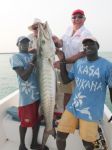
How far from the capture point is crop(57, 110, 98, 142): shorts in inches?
144

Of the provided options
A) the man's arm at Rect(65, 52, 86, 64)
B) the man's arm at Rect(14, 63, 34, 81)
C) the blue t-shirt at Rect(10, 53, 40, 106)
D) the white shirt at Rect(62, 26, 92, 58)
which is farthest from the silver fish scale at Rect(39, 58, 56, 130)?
the white shirt at Rect(62, 26, 92, 58)

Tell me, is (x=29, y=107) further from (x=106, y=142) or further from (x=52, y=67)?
(x=106, y=142)

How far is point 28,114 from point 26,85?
49 cm

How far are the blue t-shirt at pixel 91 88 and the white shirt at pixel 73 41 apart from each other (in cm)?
76

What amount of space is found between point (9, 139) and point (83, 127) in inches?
79.0

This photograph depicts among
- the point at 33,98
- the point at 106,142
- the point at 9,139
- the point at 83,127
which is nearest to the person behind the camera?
the point at 83,127

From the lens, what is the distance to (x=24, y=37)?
4.20 m

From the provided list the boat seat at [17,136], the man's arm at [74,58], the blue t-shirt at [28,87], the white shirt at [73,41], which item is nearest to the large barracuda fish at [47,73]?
the blue t-shirt at [28,87]

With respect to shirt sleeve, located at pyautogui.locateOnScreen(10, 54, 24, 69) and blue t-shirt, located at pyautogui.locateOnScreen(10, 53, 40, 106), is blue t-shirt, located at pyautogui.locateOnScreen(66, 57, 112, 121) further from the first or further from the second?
shirt sleeve, located at pyautogui.locateOnScreen(10, 54, 24, 69)

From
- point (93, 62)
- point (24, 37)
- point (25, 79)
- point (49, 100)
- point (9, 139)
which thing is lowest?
point (9, 139)

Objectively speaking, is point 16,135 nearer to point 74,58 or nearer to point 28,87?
point 28,87

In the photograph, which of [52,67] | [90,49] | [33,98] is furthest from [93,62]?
[33,98]

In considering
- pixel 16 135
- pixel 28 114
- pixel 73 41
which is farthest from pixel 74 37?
pixel 16 135

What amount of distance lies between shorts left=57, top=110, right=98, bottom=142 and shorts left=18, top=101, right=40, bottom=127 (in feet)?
2.34
